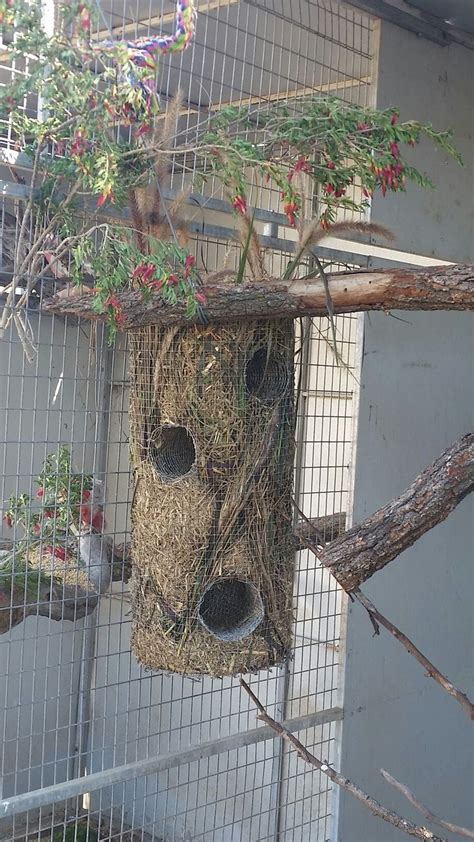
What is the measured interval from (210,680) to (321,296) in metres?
2.70

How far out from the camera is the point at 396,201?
137 inches

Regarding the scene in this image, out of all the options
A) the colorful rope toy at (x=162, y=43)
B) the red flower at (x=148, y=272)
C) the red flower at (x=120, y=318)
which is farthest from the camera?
the red flower at (x=120, y=318)

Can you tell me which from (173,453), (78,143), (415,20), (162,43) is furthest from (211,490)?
(415,20)

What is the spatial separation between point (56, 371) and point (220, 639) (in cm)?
232

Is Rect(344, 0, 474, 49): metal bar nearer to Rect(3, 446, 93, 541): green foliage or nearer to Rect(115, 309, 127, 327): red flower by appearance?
Rect(115, 309, 127, 327): red flower

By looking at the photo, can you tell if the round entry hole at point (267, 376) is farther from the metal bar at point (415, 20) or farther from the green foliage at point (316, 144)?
the metal bar at point (415, 20)

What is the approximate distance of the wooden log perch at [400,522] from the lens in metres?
2.08

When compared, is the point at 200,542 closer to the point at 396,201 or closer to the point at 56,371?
the point at 396,201

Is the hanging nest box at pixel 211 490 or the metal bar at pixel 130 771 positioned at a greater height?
the hanging nest box at pixel 211 490

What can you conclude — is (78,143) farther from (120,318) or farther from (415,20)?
(415,20)

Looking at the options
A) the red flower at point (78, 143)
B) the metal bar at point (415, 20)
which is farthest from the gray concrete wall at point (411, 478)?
the red flower at point (78, 143)

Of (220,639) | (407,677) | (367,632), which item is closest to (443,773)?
(407,677)

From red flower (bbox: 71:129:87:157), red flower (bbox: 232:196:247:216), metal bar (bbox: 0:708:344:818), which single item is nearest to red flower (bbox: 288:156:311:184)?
red flower (bbox: 232:196:247:216)

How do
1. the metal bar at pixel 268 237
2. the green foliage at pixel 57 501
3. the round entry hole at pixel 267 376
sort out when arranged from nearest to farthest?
1. the metal bar at pixel 268 237
2. the round entry hole at pixel 267 376
3. the green foliage at pixel 57 501
